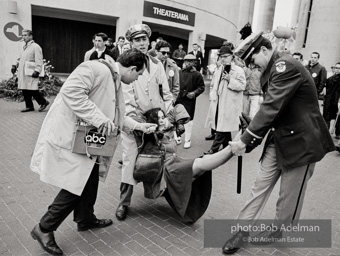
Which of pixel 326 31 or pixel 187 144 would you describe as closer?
pixel 187 144

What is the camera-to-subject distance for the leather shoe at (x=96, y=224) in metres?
3.33

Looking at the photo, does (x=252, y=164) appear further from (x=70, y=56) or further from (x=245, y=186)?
(x=70, y=56)

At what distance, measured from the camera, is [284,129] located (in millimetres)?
2838

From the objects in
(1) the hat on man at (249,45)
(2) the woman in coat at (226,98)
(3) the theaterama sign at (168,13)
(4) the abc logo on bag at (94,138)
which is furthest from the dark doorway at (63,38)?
(1) the hat on man at (249,45)

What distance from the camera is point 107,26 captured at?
679 inches

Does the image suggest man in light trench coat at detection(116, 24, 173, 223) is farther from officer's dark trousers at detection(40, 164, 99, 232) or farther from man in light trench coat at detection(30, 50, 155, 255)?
man in light trench coat at detection(30, 50, 155, 255)

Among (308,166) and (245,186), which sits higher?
(308,166)

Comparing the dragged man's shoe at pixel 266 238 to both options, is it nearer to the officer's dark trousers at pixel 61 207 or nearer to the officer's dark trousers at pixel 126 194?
the officer's dark trousers at pixel 126 194

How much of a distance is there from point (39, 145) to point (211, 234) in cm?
198

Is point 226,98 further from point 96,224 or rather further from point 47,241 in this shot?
point 47,241

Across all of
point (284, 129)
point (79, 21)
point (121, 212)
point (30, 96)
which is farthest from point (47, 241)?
point (79, 21)

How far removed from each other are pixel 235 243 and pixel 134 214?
1.27 m

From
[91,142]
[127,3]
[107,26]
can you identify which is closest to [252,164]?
[91,142]

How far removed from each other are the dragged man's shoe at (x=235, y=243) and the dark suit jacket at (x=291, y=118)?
2.70 ft
